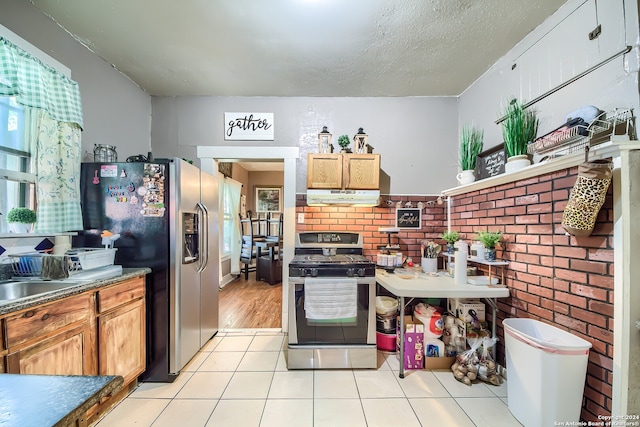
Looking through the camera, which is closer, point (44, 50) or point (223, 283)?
point (44, 50)

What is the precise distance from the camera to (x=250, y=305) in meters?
3.67

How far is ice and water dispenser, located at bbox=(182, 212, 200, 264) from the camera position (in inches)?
82.7

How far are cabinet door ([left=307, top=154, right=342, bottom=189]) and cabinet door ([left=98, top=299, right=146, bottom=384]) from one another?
1.78 metres

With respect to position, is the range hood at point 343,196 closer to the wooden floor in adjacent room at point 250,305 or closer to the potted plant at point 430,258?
the potted plant at point 430,258

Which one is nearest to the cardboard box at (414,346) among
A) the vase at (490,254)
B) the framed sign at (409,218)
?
the vase at (490,254)

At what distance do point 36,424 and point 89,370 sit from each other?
4.79ft

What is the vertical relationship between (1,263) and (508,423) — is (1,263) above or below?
above

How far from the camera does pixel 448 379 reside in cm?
201

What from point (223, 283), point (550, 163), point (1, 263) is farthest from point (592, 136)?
point (223, 283)

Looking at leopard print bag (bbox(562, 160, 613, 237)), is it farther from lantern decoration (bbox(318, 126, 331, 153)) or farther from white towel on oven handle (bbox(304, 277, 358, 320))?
lantern decoration (bbox(318, 126, 331, 153))

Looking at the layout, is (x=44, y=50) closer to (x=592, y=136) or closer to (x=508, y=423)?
(x=592, y=136)

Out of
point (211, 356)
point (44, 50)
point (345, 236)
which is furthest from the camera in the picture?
point (345, 236)

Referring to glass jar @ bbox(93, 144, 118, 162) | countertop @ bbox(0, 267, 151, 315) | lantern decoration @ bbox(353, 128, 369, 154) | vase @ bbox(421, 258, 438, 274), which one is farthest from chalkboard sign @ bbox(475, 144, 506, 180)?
glass jar @ bbox(93, 144, 118, 162)

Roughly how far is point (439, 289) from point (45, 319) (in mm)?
2362
